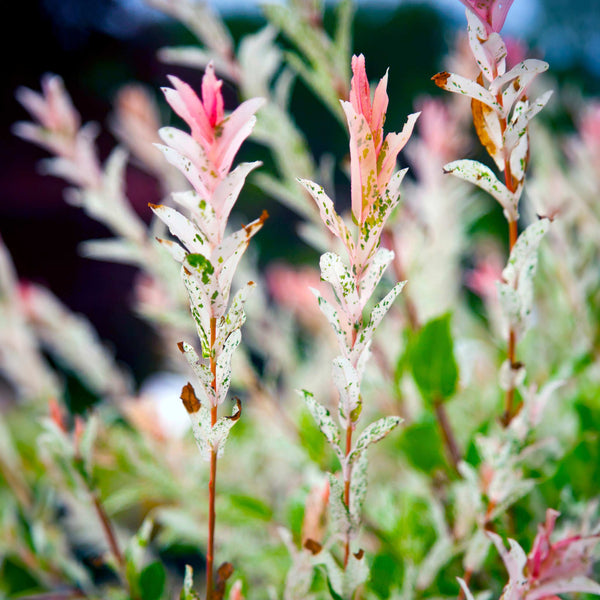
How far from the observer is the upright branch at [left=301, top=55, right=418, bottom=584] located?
0.27 m

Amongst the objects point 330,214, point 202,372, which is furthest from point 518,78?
point 202,372

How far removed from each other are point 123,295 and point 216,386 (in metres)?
3.14

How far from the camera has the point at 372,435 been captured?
0.98 ft

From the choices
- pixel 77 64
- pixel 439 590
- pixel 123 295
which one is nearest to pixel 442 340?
pixel 439 590

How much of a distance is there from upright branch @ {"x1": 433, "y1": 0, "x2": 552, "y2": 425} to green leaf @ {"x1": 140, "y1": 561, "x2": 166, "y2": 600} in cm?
36

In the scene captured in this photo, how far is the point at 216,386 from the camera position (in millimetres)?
287

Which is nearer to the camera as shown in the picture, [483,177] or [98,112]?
[483,177]

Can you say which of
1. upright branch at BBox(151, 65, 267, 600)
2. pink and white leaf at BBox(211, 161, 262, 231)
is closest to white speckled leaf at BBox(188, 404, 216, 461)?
upright branch at BBox(151, 65, 267, 600)

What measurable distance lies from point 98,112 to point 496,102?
11.0ft

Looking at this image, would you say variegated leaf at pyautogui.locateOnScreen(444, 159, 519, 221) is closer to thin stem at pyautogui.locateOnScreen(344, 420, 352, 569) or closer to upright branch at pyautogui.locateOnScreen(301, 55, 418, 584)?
upright branch at pyautogui.locateOnScreen(301, 55, 418, 584)

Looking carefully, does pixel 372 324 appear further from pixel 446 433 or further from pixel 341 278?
pixel 446 433

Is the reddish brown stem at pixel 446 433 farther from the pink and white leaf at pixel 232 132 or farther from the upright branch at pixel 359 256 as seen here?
the pink and white leaf at pixel 232 132

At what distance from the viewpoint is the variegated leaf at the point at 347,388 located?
0.92ft

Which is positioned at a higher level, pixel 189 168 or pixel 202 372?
pixel 189 168
